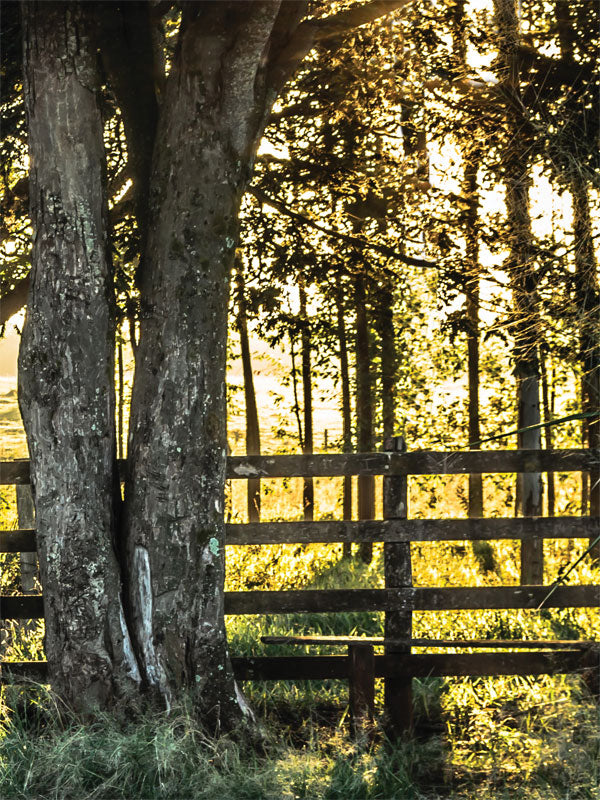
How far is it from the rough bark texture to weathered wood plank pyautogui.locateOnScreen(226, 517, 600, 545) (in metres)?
0.52

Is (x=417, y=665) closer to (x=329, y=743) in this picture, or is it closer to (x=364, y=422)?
(x=329, y=743)

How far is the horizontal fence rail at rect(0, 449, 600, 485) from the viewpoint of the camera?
5.37 m

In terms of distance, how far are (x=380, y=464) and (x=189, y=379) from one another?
150cm

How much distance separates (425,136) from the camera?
9273mm

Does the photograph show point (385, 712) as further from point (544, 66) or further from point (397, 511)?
point (544, 66)

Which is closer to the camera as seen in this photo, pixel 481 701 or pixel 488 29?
pixel 481 701

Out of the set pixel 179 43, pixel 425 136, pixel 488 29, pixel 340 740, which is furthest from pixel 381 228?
pixel 340 740

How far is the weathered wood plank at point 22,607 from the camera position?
5.43 metres

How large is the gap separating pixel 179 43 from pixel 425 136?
4.91 meters

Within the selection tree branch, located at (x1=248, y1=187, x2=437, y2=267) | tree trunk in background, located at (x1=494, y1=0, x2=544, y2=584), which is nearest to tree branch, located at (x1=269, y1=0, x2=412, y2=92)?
tree trunk in background, located at (x1=494, y1=0, x2=544, y2=584)

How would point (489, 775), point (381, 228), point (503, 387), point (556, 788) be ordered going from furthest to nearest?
1. point (503, 387)
2. point (381, 228)
3. point (489, 775)
4. point (556, 788)

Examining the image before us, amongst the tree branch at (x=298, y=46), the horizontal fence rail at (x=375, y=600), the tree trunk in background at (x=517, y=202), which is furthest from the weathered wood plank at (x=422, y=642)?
the tree branch at (x=298, y=46)

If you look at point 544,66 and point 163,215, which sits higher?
point 544,66

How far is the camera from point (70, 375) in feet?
15.6
